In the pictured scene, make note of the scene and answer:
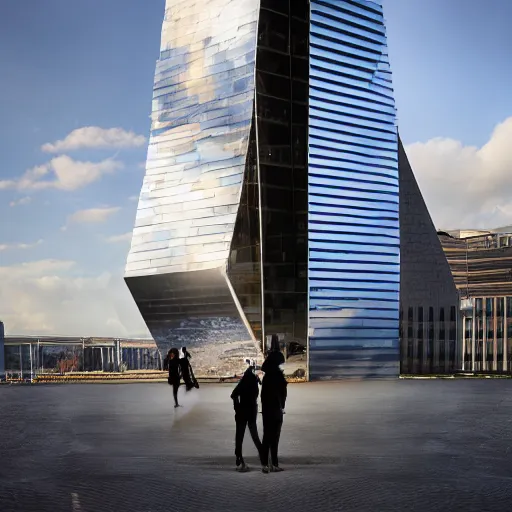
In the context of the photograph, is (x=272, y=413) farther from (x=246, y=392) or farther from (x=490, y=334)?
(x=490, y=334)

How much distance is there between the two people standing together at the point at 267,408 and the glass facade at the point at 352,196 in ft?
106

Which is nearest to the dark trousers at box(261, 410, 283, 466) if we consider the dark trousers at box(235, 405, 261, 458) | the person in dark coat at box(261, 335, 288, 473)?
the person in dark coat at box(261, 335, 288, 473)

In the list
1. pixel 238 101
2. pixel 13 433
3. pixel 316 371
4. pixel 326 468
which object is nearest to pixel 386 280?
pixel 316 371

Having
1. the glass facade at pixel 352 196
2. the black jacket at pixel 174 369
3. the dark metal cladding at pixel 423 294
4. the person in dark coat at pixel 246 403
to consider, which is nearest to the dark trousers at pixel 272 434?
the person in dark coat at pixel 246 403

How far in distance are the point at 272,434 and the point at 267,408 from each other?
0.36m

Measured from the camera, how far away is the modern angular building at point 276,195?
45281 mm

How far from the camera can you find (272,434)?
1220 cm

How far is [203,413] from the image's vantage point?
75.0 feet

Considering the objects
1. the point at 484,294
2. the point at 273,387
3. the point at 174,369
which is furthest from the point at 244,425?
the point at 484,294

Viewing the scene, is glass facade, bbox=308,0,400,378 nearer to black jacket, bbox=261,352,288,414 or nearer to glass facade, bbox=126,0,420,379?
glass facade, bbox=126,0,420,379

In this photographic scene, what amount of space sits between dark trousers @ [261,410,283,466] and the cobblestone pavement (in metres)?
0.26

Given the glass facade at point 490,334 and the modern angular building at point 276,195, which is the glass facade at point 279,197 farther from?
the glass facade at point 490,334

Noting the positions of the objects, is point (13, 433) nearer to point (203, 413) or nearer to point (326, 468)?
point (203, 413)

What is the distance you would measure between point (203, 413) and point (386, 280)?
26.4m
